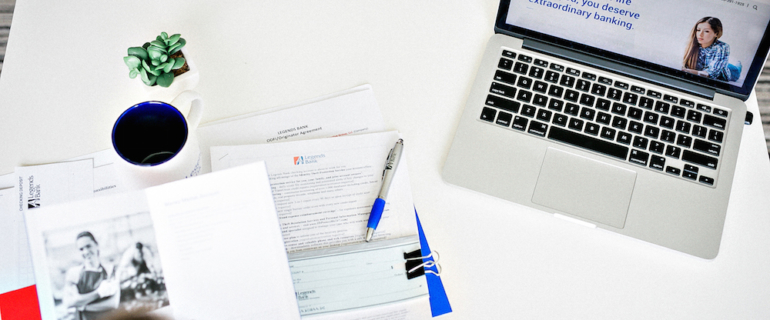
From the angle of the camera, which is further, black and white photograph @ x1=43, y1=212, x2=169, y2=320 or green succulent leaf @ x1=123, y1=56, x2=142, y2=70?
green succulent leaf @ x1=123, y1=56, x2=142, y2=70

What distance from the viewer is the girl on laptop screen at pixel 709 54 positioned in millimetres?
668

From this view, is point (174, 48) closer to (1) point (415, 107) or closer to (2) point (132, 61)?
(2) point (132, 61)

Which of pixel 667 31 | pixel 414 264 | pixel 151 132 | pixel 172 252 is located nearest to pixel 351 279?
pixel 414 264

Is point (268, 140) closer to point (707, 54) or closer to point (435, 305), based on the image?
point (435, 305)

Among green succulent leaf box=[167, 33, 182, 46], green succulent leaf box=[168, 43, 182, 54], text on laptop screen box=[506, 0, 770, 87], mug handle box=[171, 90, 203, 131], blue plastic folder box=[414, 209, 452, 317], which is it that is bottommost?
blue plastic folder box=[414, 209, 452, 317]

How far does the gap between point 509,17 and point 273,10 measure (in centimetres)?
39

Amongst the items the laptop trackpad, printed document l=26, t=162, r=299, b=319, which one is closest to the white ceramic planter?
printed document l=26, t=162, r=299, b=319

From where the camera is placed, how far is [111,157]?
69cm

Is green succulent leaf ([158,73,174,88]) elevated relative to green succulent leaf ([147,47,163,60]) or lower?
lower

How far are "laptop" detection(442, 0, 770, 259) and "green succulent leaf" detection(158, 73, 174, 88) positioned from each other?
42 centimetres

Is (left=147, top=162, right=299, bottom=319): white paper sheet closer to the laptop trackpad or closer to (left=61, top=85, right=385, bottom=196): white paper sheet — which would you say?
(left=61, top=85, right=385, bottom=196): white paper sheet

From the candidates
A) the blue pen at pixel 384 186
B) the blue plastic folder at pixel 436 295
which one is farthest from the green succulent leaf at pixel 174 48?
the blue plastic folder at pixel 436 295

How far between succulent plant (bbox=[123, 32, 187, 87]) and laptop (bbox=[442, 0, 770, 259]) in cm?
42

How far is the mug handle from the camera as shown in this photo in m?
0.62
